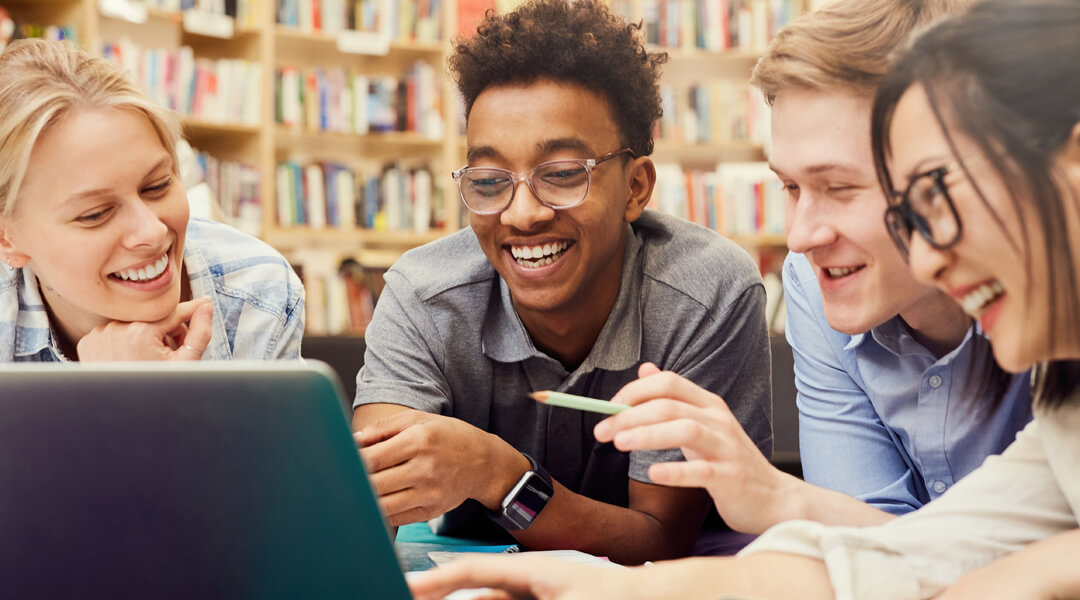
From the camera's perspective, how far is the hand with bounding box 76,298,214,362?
4.43 feet

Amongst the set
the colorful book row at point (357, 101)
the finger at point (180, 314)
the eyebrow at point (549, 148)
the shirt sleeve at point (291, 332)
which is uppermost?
the colorful book row at point (357, 101)

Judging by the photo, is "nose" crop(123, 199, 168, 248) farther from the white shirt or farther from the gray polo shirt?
the white shirt

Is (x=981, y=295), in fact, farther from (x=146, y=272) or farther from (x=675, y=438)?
(x=146, y=272)

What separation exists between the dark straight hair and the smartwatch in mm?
696

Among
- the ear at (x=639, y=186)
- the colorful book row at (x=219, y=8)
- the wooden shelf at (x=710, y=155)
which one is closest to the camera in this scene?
the ear at (x=639, y=186)

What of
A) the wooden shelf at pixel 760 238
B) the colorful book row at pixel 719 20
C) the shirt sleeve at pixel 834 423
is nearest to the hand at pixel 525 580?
the shirt sleeve at pixel 834 423

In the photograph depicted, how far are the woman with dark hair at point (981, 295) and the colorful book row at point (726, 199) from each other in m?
3.70

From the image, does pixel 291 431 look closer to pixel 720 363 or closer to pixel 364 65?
pixel 720 363

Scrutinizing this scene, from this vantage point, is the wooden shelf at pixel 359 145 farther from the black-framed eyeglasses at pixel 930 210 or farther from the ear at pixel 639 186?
the black-framed eyeglasses at pixel 930 210

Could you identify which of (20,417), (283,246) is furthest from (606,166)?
(283,246)

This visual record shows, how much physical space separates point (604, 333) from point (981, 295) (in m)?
0.82

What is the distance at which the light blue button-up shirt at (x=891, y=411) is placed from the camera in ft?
3.79

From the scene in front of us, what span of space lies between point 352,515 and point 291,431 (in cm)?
7

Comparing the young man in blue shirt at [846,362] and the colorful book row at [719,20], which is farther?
the colorful book row at [719,20]
